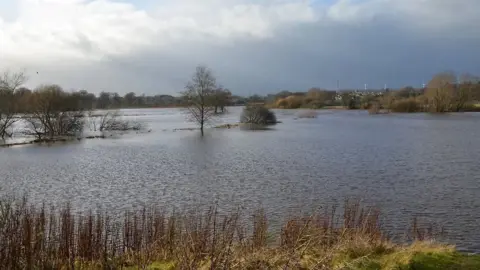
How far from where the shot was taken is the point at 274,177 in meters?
22.7

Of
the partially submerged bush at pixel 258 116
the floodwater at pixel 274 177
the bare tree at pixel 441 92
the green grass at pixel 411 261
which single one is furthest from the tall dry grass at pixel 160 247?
the bare tree at pixel 441 92

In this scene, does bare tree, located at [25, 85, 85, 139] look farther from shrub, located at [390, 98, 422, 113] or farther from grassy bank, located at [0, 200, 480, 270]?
shrub, located at [390, 98, 422, 113]

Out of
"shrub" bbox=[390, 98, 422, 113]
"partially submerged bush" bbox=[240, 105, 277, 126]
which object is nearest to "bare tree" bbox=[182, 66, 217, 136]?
"partially submerged bush" bbox=[240, 105, 277, 126]

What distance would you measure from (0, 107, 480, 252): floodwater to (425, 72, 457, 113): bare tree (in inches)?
2402

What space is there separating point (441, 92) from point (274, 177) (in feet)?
274

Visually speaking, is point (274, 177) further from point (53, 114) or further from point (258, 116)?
point (258, 116)

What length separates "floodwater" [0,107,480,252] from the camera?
1664 cm

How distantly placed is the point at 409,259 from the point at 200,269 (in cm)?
335

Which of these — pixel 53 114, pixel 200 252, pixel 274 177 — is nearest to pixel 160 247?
pixel 200 252

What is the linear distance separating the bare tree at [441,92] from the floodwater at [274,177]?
200 ft

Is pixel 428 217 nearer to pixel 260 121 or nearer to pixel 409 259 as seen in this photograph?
pixel 409 259

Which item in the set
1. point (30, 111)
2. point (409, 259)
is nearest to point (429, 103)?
point (30, 111)

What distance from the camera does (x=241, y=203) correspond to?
17.0 meters

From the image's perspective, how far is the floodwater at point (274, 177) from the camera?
16641mm
